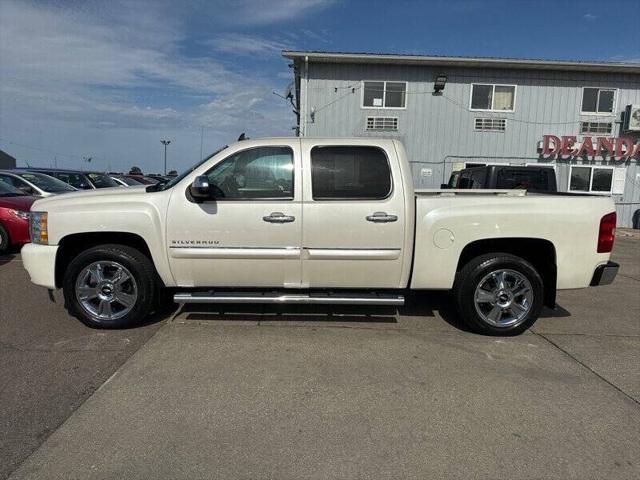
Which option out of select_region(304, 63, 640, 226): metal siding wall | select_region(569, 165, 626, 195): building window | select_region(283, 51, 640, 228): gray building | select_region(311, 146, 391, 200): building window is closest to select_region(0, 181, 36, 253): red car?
select_region(311, 146, 391, 200): building window

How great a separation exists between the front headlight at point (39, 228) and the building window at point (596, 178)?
55.0 feet

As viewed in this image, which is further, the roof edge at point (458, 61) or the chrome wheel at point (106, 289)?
the roof edge at point (458, 61)

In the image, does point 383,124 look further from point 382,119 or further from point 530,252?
point 530,252

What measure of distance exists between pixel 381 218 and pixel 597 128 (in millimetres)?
15567

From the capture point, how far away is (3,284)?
6.55 metres

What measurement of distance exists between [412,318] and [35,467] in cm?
374

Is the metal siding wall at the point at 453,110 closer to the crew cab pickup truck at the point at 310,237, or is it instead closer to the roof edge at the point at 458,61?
the roof edge at the point at 458,61

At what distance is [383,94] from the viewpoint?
16094mm

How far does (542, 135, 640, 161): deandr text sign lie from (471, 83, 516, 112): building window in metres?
1.76

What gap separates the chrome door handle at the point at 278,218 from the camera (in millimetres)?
Answer: 4441

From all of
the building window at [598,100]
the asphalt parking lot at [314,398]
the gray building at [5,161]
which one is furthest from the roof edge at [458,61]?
the gray building at [5,161]

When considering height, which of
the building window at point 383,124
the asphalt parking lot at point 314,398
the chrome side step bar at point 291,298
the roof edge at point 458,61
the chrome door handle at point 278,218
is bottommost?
the asphalt parking lot at point 314,398

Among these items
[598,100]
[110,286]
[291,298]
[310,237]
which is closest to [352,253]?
[310,237]

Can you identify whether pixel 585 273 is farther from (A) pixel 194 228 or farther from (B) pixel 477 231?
(A) pixel 194 228
